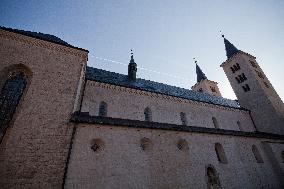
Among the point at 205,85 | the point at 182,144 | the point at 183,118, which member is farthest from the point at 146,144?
the point at 205,85

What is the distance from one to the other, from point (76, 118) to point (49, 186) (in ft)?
11.1

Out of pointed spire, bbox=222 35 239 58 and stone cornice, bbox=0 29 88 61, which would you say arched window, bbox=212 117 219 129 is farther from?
stone cornice, bbox=0 29 88 61

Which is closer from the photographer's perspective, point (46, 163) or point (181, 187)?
point (46, 163)

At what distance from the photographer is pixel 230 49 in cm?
3119

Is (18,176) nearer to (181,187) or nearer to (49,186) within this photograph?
(49,186)

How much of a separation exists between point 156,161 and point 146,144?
1.16m

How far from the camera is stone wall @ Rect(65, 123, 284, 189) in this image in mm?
9707

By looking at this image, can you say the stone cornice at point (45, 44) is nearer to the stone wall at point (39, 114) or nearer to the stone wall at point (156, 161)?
the stone wall at point (39, 114)

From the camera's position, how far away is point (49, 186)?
848 centimetres

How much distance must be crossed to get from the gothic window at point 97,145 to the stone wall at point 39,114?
129 centimetres

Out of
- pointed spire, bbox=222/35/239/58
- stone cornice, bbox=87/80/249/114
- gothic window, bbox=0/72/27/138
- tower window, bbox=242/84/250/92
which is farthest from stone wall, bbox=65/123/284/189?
pointed spire, bbox=222/35/239/58

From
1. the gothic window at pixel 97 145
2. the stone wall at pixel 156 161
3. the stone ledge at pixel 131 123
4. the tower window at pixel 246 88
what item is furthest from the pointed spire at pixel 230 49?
the gothic window at pixel 97 145

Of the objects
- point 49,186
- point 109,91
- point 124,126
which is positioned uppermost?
point 109,91

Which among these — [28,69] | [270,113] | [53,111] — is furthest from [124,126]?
[270,113]
